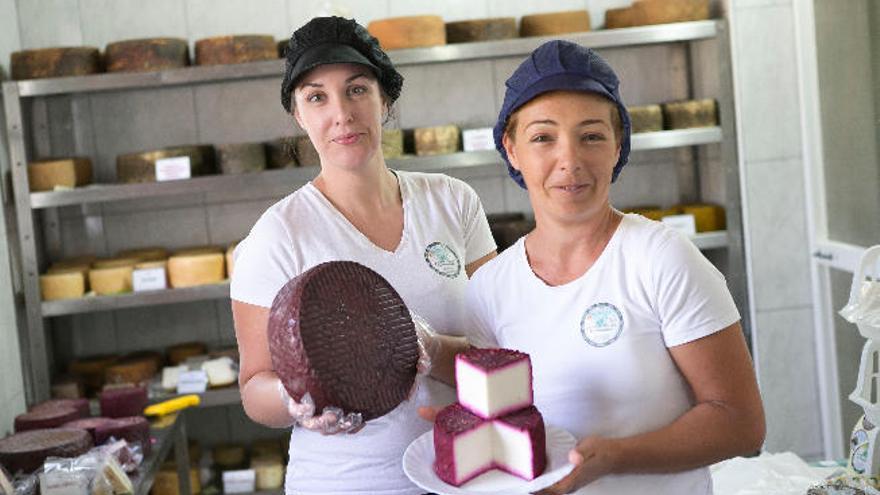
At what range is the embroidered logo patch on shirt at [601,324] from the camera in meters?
1.29

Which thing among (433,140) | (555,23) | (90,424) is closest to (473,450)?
(90,424)

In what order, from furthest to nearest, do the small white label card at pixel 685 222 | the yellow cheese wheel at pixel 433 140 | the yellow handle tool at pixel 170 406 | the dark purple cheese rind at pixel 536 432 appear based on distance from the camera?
the small white label card at pixel 685 222, the yellow cheese wheel at pixel 433 140, the yellow handle tool at pixel 170 406, the dark purple cheese rind at pixel 536 432

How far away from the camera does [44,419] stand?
107 inches

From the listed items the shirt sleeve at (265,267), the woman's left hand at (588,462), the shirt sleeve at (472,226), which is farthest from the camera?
the shirt sleeve at (472,226)

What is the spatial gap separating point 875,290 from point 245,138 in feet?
8.24

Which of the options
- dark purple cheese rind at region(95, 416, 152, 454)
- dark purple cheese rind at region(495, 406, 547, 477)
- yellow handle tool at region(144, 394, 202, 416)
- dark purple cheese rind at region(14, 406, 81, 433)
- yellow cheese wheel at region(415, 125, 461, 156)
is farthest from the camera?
yellow cheese wheel at region(415, 125, 461, 156)

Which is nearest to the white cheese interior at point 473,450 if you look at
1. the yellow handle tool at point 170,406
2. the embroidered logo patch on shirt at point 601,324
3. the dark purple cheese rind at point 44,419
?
the embroidered logo patch on shirt at point 601,324

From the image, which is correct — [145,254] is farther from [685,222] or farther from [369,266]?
[369,266]

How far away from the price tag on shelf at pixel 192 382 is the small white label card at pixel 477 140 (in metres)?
1.23

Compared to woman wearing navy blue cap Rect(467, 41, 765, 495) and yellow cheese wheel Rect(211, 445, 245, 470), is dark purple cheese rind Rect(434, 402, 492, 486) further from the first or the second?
yellow cheese wheel Rect(211, 445, 245, 470)

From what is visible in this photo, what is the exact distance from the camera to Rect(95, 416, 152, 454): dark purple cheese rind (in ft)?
8.48

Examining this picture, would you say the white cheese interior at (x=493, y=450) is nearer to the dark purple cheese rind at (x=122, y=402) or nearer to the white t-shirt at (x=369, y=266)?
the white t-shirt at (x=369, y=266)

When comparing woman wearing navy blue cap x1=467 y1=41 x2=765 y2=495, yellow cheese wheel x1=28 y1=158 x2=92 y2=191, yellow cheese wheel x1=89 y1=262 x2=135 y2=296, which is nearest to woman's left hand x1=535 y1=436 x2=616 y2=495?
woman wearing navy blue cap x1=467 y1=41 x2=765 y2=495

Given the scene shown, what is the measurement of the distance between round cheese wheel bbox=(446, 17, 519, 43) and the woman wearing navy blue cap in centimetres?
224
